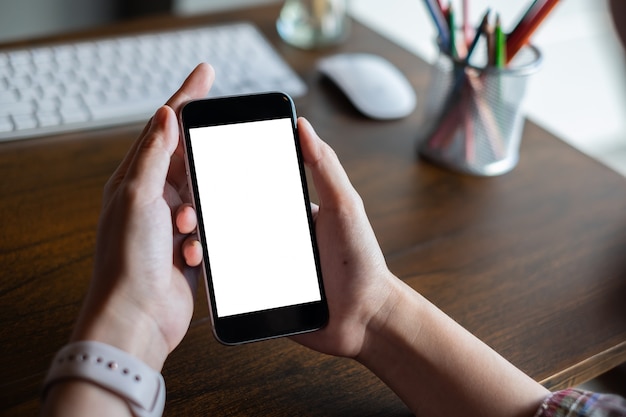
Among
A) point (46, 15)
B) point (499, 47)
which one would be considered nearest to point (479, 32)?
point (499, 47)

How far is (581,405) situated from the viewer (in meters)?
0.50

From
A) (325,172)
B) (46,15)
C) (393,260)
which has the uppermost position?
(325,172)

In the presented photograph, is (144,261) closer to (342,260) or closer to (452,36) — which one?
(342,260)

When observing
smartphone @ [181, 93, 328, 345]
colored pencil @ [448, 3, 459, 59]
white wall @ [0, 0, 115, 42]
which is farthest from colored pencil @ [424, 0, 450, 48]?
white wall @ [0, 0, 115, 42]

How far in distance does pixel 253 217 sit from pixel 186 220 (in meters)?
0.06

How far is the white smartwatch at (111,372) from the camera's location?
16.9 inches

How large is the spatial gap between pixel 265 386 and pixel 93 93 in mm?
461

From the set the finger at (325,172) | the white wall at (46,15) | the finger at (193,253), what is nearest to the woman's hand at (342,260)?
the finger at (325,172)

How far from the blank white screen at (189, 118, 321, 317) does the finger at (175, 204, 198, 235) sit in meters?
0.01

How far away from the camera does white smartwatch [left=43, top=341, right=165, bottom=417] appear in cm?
43

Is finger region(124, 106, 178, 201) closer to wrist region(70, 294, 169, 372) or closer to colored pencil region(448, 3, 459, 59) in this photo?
wrist region(70, 294, 169, 372)

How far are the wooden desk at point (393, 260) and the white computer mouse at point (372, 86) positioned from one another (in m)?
0.02

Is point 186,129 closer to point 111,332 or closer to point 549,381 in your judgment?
point 111,332

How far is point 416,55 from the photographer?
3.43ft
